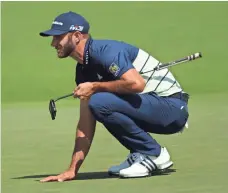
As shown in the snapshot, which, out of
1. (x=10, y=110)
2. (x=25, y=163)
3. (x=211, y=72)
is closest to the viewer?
(x=25, y=163)

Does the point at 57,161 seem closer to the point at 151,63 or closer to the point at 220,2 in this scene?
the point at 151,63

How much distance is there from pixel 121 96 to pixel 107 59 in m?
0.28

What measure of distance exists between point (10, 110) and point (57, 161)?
415cm

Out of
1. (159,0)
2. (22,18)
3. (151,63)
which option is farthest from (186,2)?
(151,63)

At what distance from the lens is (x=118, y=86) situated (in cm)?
504

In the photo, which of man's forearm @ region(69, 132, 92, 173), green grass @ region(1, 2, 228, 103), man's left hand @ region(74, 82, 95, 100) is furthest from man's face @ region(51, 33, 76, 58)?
green grass @ region(1, 2, 228, 103)

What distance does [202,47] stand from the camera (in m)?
13.2

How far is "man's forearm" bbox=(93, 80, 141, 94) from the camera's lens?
5.01 m

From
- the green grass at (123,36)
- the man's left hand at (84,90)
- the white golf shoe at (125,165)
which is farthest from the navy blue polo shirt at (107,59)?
the green grass at (123,36)

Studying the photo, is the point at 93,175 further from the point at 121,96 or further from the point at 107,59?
the point at 107,59

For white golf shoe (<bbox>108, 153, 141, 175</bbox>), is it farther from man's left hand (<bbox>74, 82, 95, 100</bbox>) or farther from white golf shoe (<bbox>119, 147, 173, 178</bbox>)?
man's left hand (<bbox>74, 82, 95, 100</bbox>)

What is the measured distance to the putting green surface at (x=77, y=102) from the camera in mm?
5199

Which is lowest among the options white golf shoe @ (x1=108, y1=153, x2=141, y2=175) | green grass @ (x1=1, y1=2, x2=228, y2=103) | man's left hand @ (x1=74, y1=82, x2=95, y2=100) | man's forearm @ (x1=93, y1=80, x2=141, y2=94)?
green grass @ (x1=1, y1=2, x2=228, y2=103)

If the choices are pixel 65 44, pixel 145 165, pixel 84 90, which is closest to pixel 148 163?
pixel 145 165
